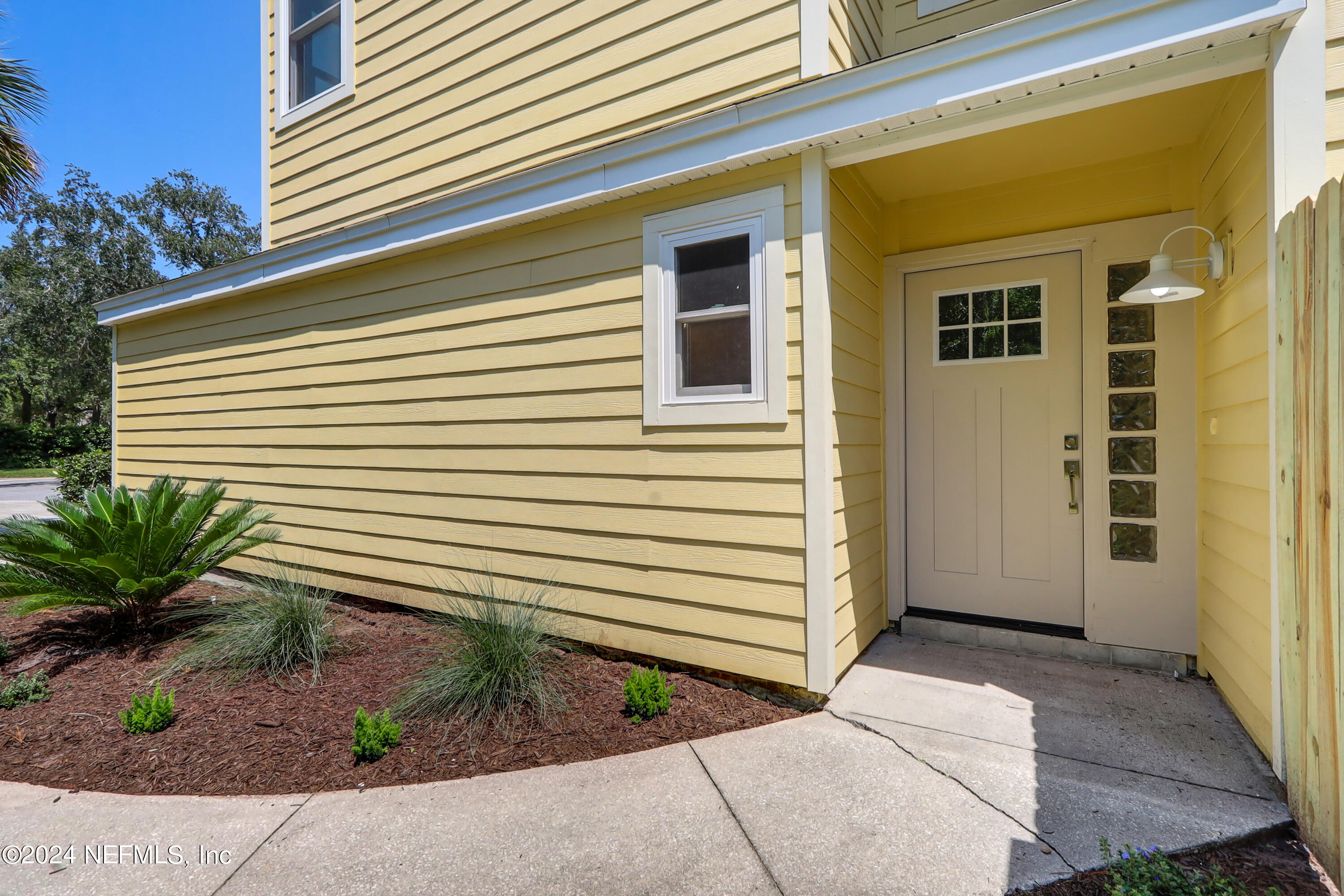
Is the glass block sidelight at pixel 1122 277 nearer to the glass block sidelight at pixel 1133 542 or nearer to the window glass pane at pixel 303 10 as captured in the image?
the glass block sidelight at pixel 1133 542

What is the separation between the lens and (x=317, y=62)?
546cm

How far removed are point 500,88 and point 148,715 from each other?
13.0 feet

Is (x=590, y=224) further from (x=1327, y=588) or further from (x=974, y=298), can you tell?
(x=1327, y=588)

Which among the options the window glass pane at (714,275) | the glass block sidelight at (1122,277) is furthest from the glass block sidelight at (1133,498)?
the window glass pane at (714,275)

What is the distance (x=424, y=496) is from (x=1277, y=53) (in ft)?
15.5

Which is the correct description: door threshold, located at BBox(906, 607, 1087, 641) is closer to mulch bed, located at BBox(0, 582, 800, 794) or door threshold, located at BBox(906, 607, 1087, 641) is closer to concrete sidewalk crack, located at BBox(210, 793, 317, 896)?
mulch bed, located at BBox(0, 582, 800, 794)

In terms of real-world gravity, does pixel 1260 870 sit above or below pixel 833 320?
below

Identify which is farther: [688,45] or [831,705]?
[688,45]

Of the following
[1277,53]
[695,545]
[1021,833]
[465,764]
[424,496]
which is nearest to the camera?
[1021,833]

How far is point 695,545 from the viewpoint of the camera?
3.21 m

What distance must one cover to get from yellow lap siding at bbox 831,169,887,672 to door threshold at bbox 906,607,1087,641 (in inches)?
10.0

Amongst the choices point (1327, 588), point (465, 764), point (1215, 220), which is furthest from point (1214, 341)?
point (465, 764)

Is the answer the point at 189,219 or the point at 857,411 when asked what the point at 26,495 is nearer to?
the point at 189,219

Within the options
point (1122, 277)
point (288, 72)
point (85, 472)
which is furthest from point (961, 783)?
point (85, 472)
